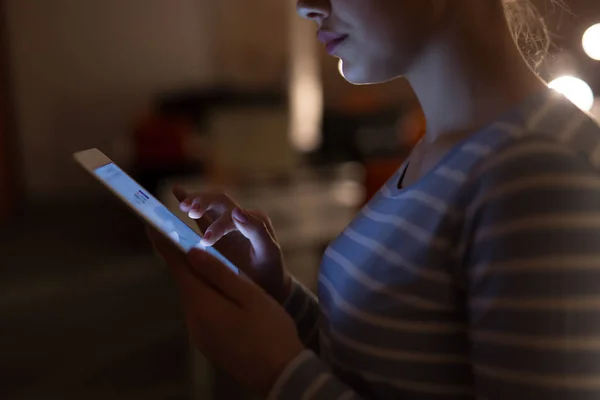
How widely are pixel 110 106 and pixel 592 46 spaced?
14.3ft

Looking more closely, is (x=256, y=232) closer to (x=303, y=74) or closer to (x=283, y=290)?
(x=283, y=290)

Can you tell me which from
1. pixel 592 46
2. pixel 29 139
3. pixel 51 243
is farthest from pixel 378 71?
pixel 29 139

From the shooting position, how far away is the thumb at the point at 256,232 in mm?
523

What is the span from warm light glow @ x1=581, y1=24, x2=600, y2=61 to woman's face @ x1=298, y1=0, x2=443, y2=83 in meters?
0.58

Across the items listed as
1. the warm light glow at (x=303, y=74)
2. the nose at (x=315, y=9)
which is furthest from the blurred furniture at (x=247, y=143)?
the nose at (x=315, y=9)

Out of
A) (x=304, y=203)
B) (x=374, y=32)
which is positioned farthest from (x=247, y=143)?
(x=374, y=32)

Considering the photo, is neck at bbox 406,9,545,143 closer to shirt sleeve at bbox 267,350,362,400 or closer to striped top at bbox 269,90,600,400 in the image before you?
striped top at bbox 269,90,600,400

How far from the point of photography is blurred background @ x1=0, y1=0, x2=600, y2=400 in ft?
6.59

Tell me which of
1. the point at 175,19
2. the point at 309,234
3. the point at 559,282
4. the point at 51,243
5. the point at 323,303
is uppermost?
the point at 559,282

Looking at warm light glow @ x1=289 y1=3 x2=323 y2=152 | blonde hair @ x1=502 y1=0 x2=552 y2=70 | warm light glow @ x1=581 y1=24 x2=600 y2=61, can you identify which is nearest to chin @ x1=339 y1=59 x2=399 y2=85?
blonde hair @ x1=502 y1=0 x2=552 y2=70

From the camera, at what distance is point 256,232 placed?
57cm

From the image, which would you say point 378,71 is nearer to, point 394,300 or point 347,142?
point 394,300

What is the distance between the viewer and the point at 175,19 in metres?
5.01

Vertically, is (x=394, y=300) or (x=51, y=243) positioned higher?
(x=394, y=300)
